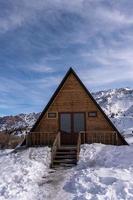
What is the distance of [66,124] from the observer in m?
27.8

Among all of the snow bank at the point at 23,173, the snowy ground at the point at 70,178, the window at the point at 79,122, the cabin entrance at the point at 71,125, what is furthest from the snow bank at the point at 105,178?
the window at the point at 79,122

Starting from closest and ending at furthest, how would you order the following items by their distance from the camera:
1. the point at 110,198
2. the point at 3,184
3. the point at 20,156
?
the point at 110,198, the point at 3,184, the point at 20,156

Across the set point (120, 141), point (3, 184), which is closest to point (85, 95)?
point (120, 141)

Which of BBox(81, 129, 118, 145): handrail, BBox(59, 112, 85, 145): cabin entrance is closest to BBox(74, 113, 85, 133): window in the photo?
BBox(59, 112, 85, 145): cabin entrance

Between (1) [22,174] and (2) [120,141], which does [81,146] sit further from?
(1) [22,174]

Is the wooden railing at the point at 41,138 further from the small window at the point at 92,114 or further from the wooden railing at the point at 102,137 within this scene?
the small window at the point at 92,114

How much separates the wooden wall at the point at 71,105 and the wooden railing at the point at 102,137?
0.51m

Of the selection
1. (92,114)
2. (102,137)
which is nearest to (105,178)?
(102,137)

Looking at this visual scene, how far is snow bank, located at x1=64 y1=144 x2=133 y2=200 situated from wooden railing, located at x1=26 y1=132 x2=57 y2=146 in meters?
5.71

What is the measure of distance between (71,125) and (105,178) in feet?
41.8

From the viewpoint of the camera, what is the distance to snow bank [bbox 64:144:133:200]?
1329cm

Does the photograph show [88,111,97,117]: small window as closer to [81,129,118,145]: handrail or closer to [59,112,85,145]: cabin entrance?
[59,112,85,145]: cabin entrance

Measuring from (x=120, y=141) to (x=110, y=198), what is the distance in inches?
554

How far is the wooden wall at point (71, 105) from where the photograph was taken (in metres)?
27.6
